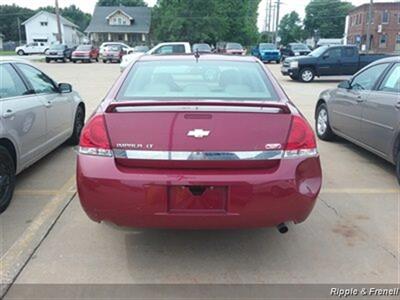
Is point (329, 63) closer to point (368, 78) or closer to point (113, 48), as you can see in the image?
point (368, 78)

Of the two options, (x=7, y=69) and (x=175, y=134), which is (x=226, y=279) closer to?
(x=175, y=134)

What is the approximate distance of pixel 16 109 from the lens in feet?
15.8

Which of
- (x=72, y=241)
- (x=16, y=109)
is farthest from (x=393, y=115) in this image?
(x=16, y=109)

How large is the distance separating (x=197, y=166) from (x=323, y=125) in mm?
5379

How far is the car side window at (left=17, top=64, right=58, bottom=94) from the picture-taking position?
18.2 feet

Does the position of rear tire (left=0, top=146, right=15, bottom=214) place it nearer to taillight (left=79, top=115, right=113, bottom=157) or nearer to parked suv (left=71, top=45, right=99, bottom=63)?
taillight (left=79, top=115, right=113, bottom=157)

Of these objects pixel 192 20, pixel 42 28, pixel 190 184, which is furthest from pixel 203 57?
pixel 42 28

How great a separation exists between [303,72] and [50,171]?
54.5 ft

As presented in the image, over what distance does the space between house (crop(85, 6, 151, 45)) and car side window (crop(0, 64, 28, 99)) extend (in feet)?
235

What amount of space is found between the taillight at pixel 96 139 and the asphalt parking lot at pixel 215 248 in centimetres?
87

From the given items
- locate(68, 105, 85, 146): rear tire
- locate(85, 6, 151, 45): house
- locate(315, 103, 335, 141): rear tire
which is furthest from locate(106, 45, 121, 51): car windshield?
locate(85, 6, 151, 45): house

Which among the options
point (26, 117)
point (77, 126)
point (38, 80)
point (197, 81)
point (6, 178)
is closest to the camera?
point (197, 81)

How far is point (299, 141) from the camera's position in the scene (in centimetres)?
318

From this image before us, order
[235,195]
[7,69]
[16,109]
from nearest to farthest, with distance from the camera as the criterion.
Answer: [235,195] → [16,109] → [7,69]
